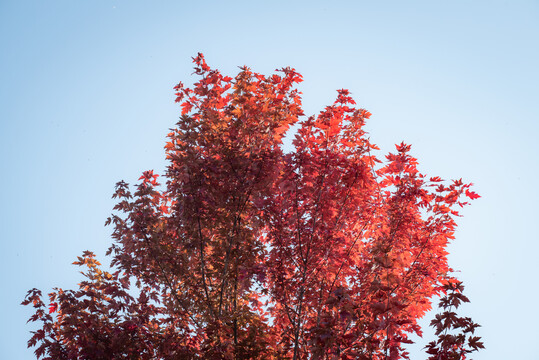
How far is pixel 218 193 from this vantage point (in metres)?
6.97

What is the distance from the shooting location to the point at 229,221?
709 cm

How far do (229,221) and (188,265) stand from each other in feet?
3.72

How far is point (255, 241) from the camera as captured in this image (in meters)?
7.14

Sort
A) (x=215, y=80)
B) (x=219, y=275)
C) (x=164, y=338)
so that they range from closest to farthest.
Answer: (x=164, y=338) < (x=219, y=275) < (x=215, y=80)

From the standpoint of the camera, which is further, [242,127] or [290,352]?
[242,127]

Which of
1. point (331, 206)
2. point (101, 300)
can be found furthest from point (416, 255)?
point (101, 300)

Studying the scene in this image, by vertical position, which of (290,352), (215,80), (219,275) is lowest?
(290,352)

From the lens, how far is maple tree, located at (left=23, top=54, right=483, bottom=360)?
A: 249 inches

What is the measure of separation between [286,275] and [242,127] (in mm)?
2724

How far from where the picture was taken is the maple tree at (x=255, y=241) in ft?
20.8

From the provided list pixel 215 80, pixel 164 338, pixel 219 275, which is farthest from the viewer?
pixel 215 80

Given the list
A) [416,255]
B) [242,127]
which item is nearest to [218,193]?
[242,127]

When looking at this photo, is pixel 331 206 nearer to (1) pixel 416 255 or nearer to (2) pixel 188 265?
(1) pixel 416 255

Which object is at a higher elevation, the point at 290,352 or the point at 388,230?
the point at 388,230
